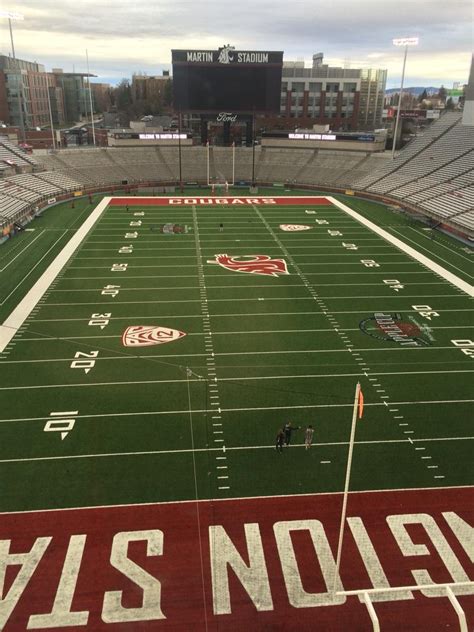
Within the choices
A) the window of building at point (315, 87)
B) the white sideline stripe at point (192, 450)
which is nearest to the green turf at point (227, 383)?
the white sideline stripe at point (192, 450)

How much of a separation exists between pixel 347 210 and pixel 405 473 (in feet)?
117

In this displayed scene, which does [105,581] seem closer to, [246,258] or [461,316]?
[461,316]

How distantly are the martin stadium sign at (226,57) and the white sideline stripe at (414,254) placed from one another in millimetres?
23076

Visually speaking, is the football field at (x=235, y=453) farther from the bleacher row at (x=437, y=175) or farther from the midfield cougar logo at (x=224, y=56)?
the midfield cougar logo at (x=224, y=56)

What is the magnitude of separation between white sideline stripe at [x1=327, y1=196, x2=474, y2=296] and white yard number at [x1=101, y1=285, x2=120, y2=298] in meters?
16.9

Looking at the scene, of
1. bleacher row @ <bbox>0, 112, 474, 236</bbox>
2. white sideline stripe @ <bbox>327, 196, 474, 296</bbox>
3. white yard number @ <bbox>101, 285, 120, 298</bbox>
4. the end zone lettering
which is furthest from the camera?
the end zone lettering

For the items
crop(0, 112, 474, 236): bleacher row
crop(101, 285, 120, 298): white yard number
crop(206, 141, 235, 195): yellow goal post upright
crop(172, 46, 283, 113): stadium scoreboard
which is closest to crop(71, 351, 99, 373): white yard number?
crop(101, 285, 120, 298): white yard number

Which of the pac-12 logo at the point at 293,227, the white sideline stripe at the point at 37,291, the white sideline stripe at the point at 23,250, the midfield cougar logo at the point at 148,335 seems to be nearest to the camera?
the midfield cougar logo at the point at 148,335

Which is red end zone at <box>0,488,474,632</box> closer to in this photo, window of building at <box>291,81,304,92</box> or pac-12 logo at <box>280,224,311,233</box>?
pac-12 logo at <box>280,224,311,233</box>

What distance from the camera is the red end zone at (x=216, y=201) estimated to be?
155 feet

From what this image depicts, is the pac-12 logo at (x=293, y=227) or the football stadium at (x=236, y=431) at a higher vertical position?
the pac-12 logo at (x=293, y=227)

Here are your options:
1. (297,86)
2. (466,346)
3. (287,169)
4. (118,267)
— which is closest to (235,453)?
(466,346)

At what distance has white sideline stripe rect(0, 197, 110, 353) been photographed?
19.9m

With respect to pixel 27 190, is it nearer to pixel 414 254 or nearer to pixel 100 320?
pixel 100 320
